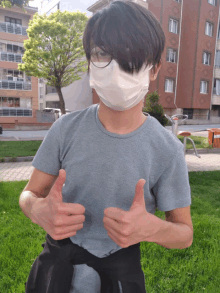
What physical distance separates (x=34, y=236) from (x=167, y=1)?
2634 cm

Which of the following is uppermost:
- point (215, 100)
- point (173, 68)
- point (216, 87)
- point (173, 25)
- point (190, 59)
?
point (173, 25)

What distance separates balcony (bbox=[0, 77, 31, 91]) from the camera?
2366 centimetres

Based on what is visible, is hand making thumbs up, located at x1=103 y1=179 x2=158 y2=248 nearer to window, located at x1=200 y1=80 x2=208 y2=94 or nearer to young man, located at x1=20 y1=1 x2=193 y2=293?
young man, located at x1=20 y1=1 x2=193 y2=293

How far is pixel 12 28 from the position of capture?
23734mm

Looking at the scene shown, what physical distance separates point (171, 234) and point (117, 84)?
28.2 inches

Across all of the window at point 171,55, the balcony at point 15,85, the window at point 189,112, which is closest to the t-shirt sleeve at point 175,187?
the balcony at point 15,85

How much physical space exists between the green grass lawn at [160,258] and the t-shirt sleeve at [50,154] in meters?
1.84

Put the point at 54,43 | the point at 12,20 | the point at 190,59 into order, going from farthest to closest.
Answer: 1. the point at 190,59
2. the point at 12,20
3. the point at 54,43

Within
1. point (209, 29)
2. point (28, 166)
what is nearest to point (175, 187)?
point (28, 166)

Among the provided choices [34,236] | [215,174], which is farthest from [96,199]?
[215,174]

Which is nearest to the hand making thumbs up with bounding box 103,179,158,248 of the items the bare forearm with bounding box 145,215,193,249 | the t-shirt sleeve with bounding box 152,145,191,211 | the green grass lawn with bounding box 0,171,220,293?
the bare forearm with bounding box 145,215,193,249

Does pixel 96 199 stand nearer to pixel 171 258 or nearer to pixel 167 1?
pixel 171 258

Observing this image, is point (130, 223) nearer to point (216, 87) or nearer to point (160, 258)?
point (160, 258)

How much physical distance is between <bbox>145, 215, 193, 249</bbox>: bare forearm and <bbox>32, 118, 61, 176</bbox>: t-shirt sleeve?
1.77ft
